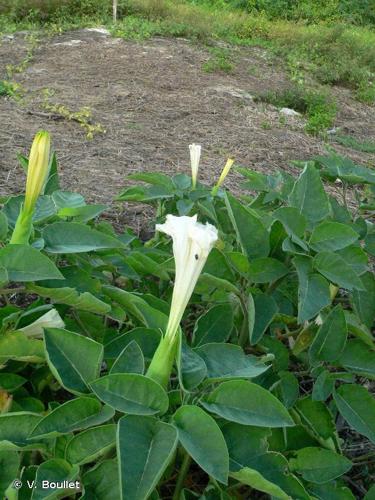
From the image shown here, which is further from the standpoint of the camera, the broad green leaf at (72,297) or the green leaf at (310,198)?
the green leaf at (310,198)

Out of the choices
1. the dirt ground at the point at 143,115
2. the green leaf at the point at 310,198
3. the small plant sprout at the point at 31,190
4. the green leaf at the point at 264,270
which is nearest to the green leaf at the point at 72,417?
the small plant sprout at the point at 31,190

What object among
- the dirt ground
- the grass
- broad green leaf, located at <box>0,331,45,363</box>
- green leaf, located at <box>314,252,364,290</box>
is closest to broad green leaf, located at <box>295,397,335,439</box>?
green leaf, located at <box>314,252,364,290</box>

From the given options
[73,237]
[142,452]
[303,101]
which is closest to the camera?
[142,452]

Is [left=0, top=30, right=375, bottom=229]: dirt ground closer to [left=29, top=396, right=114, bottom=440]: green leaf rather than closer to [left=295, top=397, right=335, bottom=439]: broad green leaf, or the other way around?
[left=295, top=397, right=335, bottom=439]: broad green leaf

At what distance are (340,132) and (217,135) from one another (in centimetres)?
126

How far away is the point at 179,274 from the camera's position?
0.85m

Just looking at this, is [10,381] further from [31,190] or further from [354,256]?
[354,256]

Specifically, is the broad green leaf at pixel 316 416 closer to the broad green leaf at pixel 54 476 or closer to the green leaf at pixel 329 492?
the green leaf at pixel 329 492

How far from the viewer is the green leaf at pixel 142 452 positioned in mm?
709

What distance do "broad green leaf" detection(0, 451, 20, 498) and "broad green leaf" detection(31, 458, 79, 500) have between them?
56mm

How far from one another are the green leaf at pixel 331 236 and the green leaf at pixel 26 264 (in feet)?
1.59

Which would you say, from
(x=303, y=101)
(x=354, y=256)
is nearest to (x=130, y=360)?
(x=354, y=256)

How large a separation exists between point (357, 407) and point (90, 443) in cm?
47

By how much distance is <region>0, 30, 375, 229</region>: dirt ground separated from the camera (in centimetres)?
316
